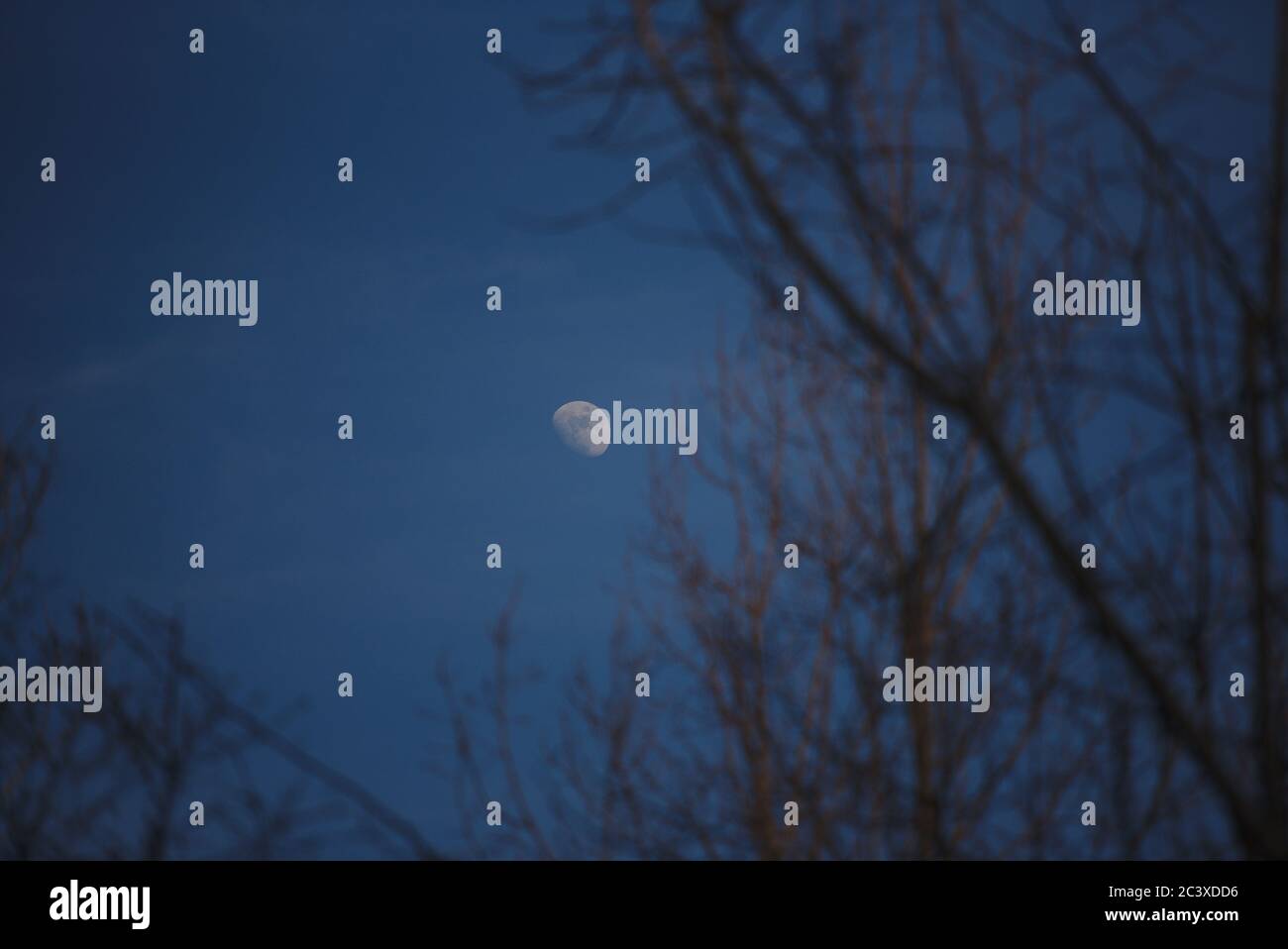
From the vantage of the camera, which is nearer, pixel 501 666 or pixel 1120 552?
pixel 1120 552

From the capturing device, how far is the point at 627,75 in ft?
7.70

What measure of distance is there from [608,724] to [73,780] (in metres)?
1.63

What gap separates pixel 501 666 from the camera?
3125 millimetres

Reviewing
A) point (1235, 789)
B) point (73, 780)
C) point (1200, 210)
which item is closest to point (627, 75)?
point (1200, 210)

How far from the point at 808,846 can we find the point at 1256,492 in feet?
5.89

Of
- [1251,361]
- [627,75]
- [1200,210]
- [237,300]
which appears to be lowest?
[1251,361]

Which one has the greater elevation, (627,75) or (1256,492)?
(627,75)
